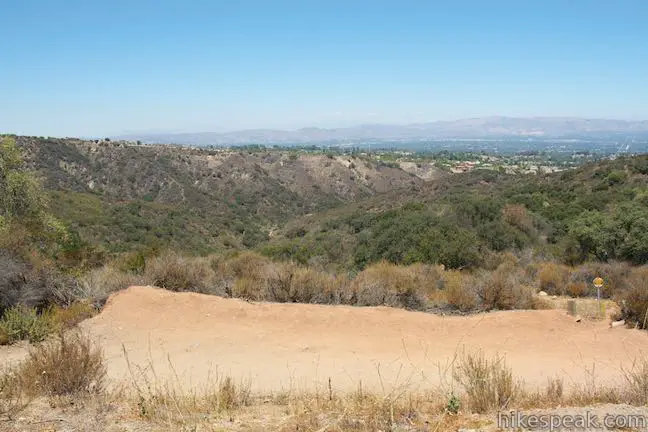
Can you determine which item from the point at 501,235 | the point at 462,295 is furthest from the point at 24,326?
the point at 501,235

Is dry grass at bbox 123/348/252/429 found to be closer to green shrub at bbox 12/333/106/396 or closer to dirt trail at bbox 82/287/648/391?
green shrub at bbox 12/333/106/396

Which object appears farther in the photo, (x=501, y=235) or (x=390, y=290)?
(x=501, y=235)

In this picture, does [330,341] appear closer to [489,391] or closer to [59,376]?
[489,391]

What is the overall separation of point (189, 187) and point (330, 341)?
234 feet

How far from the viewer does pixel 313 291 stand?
34.5 feet

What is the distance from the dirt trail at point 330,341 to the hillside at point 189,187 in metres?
25.1

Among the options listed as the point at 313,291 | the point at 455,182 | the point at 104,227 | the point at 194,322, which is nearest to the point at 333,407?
the point at 194,322

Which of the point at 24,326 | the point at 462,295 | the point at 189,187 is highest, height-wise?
the point at 24,326

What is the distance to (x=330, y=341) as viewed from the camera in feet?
27.1

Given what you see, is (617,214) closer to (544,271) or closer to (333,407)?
(544,271)

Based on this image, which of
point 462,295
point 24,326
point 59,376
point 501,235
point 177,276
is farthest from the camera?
point 501,235

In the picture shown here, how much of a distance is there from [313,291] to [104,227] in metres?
33.9

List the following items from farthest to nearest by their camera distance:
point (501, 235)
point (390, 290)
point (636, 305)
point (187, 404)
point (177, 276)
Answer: point (501, 235) → point (177, 276) → point (390, 290) → point (636, 305) → point (187, 404)

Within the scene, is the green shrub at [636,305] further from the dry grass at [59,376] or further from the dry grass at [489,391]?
the dry grass at [59,376]
